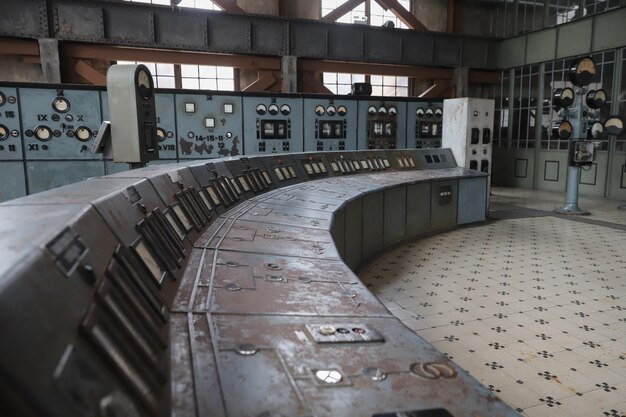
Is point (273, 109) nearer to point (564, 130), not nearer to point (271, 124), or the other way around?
point (271, 124)

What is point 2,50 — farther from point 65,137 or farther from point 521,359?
point 521,359

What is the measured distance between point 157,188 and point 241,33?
356 inches

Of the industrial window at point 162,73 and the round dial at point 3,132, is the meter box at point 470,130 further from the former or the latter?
the industrial window at point 162,73

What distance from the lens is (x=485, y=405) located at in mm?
1189

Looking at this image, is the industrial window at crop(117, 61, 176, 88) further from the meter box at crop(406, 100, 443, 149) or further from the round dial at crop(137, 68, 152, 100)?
the round dial at crop(137, 68, 152, 100)

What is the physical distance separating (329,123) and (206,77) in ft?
17.8

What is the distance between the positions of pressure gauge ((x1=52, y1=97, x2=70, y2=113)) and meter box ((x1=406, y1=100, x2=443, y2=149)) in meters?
7.39

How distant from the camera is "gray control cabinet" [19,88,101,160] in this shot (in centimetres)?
730

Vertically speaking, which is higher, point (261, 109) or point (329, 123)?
point (261, 109)

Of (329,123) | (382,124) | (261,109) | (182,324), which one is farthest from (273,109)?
(182,324)

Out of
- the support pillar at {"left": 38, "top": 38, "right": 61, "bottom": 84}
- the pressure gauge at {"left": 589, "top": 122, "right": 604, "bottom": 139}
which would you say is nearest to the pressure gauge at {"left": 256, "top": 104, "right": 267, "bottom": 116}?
the support pillar at {"left": 38, "top": 38, "right": 61, "bottom": 84}

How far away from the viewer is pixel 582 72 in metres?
8.22

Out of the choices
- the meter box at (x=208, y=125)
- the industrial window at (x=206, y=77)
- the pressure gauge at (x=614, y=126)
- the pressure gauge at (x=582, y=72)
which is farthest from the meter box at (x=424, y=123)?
the industrial window at (x=206, y=77)

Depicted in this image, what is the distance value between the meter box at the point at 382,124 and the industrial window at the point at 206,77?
5076 millimetres
